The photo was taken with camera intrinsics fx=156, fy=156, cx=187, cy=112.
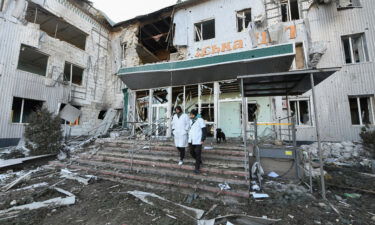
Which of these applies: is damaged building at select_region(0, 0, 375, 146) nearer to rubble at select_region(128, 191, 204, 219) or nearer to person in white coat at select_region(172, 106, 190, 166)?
person in white coat at select_region(172, 106, 190, 166)

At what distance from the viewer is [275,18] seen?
9797 mm

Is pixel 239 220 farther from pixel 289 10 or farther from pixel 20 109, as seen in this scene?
pixel 20 109

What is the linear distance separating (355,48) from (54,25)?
821 inches

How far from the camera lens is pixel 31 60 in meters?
11.7

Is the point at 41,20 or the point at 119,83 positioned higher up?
the point at 41,20

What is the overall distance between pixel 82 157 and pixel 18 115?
6.76 metres

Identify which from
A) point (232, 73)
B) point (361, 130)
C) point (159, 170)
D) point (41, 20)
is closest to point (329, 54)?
point (361, 130)

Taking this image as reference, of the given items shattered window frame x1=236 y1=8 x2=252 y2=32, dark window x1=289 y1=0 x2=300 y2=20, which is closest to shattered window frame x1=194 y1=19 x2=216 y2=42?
shattered window frame x1=236 y1=8 x2=252 y2=32

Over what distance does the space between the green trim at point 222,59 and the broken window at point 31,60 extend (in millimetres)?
6467

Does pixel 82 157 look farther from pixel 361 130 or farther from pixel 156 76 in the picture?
pixel 361 130

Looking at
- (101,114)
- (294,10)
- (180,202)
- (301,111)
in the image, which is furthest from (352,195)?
(101,114)

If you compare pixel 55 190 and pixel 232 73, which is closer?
pixel 55 190

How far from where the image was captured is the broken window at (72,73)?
1209 centimetres

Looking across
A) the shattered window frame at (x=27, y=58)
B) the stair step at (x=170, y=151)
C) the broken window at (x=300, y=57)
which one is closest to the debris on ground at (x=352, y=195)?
the stair step at (x=170, y=151)
